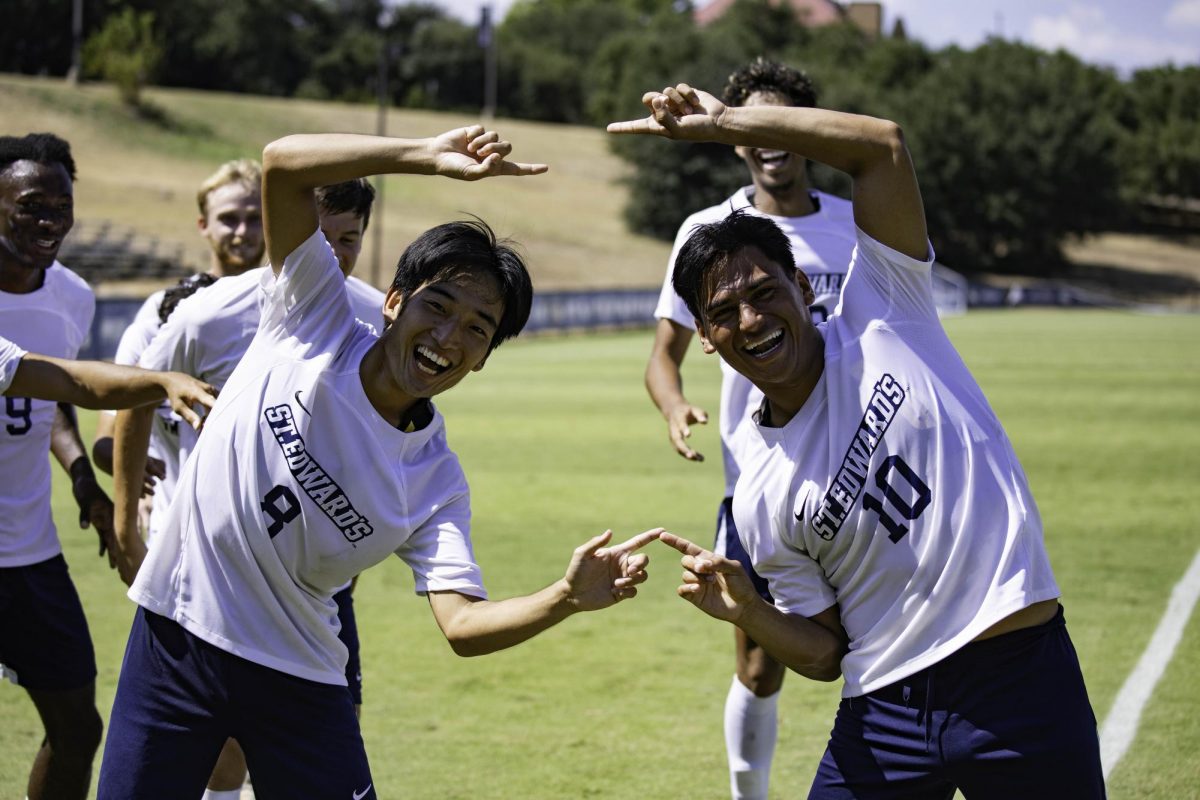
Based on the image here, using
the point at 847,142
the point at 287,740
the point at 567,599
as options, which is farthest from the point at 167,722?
the point at 847,142

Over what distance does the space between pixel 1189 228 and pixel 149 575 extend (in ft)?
334

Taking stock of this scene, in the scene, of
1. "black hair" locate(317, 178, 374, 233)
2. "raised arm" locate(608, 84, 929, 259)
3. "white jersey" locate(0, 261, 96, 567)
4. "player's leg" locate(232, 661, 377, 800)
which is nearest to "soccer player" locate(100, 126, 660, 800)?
"player's leg" locate(232, 661, 377, 800)

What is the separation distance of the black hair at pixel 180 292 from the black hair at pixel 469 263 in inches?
75.6

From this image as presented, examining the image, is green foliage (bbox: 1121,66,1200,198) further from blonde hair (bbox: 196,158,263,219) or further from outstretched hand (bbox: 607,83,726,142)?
outstretched hand (bbox: 607,83,726,142)

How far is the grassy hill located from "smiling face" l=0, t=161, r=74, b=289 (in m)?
41.6

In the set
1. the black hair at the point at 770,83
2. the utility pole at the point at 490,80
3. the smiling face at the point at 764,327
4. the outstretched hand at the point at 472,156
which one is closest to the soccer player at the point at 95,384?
the outstretched hand at the point at 472,156

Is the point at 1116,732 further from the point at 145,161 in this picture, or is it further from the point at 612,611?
the point at 145,161

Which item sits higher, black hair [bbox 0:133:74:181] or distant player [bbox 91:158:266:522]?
black hair [bbox 0:133:74:181]

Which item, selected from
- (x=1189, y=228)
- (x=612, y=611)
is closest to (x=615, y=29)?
(x=1189, y=228)

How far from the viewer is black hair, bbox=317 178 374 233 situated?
4.85 meters

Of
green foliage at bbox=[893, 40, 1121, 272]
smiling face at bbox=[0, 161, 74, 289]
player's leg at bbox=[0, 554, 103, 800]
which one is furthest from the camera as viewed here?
green foliage at bbox=[893, 40, 1121, 272]

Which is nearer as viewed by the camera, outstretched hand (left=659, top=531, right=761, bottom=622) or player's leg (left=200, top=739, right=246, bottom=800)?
outstretched hand (left=659, top=531, right=761, bottom=622)

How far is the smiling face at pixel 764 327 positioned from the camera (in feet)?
11.5

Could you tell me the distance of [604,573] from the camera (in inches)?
134
